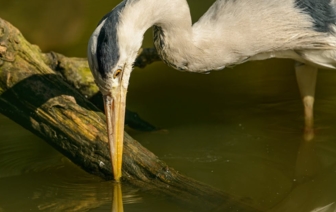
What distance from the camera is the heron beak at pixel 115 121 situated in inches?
155

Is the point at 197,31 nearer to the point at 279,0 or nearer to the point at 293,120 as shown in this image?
the point at 279,0

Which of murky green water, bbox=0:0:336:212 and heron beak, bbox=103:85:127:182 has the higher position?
heron beak, bbox=103:85:127:182

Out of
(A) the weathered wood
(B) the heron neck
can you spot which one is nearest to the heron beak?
(B) the heron neck

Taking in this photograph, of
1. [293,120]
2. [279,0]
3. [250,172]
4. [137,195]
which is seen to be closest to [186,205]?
[137,195]

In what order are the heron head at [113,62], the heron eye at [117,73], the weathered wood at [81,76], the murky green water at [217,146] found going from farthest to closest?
the weathered wood at [81,76] → the murky green water at [217,146] → the heron eye at [117,73] → the heron head at [113,62]

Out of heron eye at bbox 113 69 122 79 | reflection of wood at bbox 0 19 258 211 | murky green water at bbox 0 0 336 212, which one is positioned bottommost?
murky green water at bbox 0 0 336 212

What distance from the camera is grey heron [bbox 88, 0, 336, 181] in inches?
147

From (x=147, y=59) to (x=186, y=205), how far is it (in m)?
1.74

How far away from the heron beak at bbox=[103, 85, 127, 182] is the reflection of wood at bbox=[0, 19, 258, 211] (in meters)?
0.25

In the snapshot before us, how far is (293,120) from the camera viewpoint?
18.8ft

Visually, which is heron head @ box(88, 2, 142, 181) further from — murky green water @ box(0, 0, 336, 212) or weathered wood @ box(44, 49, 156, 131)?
weathered wood @ box(44, 49, 156, 131)

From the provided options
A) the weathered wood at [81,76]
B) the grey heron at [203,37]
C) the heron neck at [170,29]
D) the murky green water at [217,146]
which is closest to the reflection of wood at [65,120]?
the murky green water at [217,146]

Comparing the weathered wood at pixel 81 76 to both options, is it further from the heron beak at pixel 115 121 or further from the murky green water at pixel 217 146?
the heron beak at pixel 115 121

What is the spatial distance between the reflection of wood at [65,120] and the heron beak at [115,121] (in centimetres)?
25
